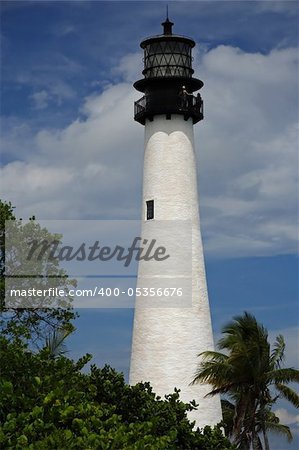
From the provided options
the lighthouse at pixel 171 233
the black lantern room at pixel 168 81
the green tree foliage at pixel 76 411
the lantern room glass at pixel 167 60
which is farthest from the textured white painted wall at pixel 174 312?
the green tree foliage at pixel 76 411

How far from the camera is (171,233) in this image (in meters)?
34.4

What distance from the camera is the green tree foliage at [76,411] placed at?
661 inches

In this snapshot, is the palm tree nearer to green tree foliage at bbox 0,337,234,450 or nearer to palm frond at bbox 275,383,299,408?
palm frond at bbox 275,383,299,408

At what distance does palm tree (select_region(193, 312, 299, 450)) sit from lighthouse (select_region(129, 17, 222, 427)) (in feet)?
10.4

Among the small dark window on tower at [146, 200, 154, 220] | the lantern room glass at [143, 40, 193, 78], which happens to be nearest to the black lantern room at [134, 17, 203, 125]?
the lantern room glass at [143, 40, 193, 78]

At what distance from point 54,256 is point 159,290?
17.0 ft

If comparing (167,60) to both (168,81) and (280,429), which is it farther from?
(280,429)

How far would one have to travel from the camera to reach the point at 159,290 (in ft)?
112

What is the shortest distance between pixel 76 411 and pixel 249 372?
10.9 metres

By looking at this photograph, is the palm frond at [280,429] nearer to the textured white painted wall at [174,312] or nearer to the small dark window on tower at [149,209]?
the textured white painted wall at [174,312]

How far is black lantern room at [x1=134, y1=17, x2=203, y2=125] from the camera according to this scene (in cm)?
3572

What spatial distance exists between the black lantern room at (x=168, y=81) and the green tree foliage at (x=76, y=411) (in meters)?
14.2

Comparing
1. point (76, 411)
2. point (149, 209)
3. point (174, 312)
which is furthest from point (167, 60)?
point (76, 411)

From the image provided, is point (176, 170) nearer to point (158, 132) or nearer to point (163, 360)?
point (158, 132)
